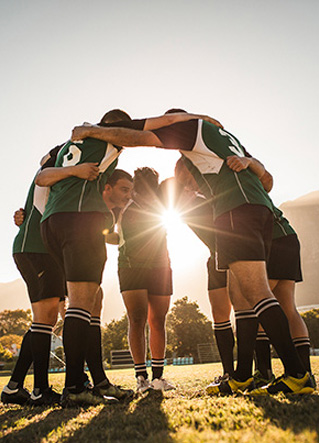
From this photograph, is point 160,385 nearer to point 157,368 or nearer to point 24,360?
point 157,368

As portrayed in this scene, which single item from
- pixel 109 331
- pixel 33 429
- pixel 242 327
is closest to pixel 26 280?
pixel 33 429

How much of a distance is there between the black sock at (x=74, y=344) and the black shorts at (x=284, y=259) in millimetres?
1685

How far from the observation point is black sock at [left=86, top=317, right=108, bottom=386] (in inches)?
112

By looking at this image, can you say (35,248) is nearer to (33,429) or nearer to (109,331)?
(33,429)

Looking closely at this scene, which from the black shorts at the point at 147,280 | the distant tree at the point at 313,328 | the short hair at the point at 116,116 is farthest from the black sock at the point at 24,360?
the distant tree at the point at 313,328

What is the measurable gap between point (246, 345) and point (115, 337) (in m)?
35.6

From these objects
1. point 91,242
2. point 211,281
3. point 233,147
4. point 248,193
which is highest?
point 233,147

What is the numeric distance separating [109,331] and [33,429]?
37.2 m

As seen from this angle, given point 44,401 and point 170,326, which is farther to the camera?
point 170,326

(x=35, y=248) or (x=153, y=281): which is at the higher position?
(x=35, y=248)

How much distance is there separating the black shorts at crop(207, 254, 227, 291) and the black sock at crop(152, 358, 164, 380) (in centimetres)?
91

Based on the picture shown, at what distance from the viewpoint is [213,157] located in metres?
2.59

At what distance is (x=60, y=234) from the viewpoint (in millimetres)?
2455

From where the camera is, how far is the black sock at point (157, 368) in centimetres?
341
